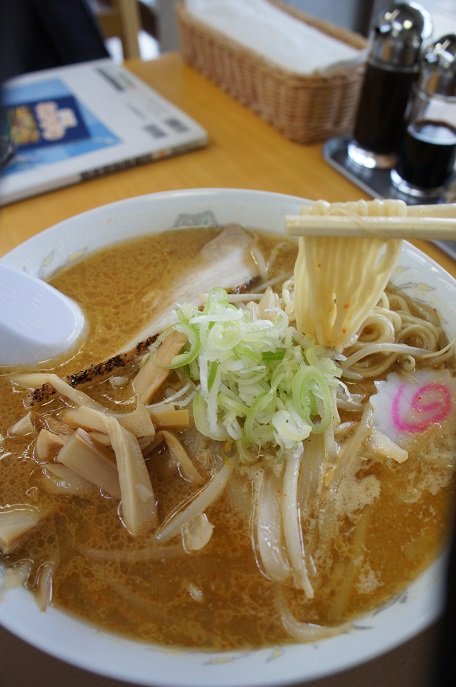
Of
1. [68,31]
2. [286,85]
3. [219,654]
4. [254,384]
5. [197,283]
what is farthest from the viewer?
[68,31]

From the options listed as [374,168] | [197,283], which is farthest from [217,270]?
[374,168]

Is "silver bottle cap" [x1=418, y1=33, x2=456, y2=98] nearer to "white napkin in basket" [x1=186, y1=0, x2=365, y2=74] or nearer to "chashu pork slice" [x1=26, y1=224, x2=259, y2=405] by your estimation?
"white napkin in basket" [x1=186, y1=0, x2=365, y2=74]

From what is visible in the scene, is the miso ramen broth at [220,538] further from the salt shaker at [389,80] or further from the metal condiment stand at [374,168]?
the salt shaker at [389,80]

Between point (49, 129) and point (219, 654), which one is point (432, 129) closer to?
point (49, 129)

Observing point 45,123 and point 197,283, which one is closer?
point 197,283

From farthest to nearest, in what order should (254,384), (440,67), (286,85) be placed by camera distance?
(286,85) < (440,67) < (254,384)

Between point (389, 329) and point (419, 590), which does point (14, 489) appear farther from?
point (389, 329)

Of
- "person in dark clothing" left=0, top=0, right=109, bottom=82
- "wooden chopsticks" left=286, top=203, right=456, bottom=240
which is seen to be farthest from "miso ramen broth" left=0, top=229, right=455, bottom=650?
"person in dark clothing" left=0, top=0, right=109, bottom=82
